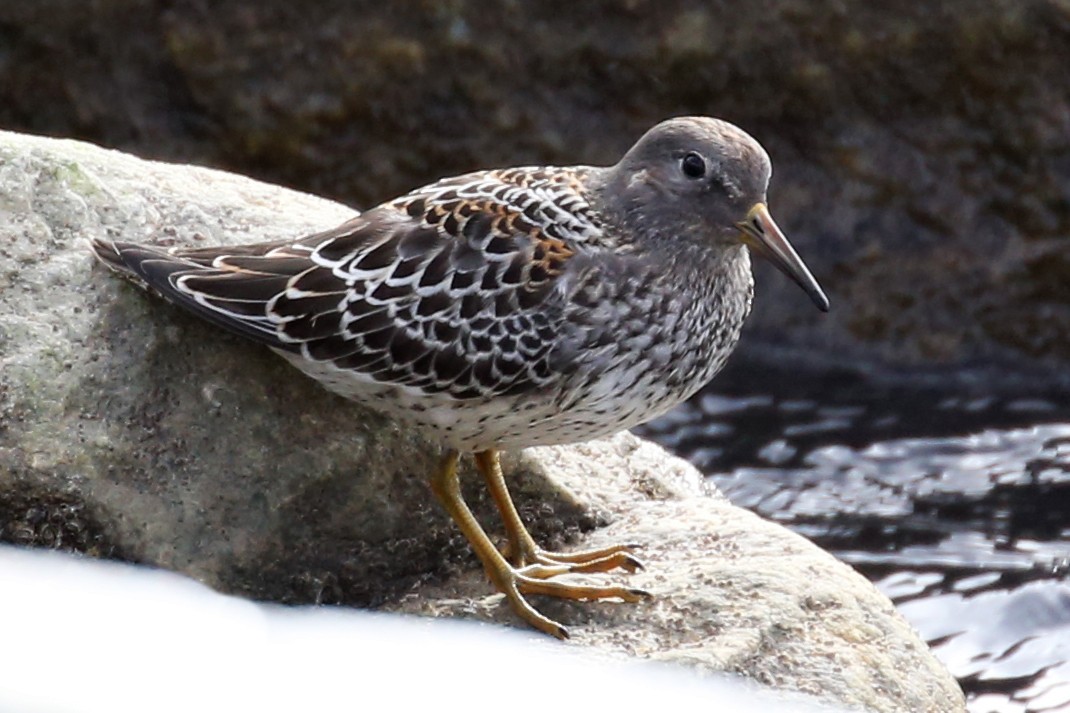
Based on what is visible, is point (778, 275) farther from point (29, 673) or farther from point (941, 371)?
point (29, 673)

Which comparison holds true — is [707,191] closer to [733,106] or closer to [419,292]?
[419,292]

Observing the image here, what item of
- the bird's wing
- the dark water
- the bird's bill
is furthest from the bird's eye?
the dark water

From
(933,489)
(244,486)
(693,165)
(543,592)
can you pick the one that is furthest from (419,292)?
(933,489)

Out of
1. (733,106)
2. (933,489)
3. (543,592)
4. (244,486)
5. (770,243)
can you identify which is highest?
(733,106)

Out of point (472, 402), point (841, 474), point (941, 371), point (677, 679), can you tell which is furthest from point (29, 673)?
point (941, 371)

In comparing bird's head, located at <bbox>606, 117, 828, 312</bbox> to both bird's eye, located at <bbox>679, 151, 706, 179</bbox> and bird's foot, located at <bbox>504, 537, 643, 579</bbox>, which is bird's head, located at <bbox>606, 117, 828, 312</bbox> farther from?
bird's foot, located at <bbox>504, 537, 643, 579</bbox>

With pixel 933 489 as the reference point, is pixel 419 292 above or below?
above

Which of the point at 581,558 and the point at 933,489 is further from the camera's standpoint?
the point at 933,489

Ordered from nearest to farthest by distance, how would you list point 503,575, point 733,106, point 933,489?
point 503,575 < point 933,489 < point 733,106
